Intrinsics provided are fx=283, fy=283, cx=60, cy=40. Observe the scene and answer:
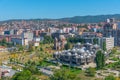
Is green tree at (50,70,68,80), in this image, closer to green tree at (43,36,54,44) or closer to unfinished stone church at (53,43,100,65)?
unfinished stone church at (53,43,100,65)

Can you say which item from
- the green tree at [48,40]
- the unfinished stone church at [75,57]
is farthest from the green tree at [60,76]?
the green tree at [48,40]

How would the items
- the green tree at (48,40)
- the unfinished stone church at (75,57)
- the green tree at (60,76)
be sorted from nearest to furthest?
1. the green tree at (60,76)
2. the unfinished stone church at (75,57)
3. the green tree at (48,40)

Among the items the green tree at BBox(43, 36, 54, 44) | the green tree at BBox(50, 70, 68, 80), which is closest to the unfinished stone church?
the green tree at BBox(50, 70, 68, 80)

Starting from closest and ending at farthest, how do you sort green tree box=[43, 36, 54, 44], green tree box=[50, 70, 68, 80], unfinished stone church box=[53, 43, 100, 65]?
green tree box=[50, 70, 68, 80] → unfinished stone church box=[53, 43, 100, 65] → green tree box=[43, 36, 54, 44]

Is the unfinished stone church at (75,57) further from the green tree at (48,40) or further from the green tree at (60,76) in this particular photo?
the green tree at (48,40)

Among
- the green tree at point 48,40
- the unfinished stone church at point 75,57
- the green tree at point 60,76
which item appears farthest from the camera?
the green tree at point 48,40

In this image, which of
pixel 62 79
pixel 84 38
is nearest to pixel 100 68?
pixel 62 79

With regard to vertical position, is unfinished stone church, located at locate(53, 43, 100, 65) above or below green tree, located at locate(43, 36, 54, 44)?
below

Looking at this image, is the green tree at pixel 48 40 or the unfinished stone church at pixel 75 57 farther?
the green tree at pixel 48 40

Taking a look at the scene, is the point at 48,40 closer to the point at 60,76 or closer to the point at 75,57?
the point at 75,57

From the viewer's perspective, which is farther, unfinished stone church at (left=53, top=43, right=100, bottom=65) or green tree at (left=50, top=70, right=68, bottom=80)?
unfinished stone church at (left=53, top=43, right=100, bottom=65)

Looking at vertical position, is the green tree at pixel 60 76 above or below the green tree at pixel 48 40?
below
